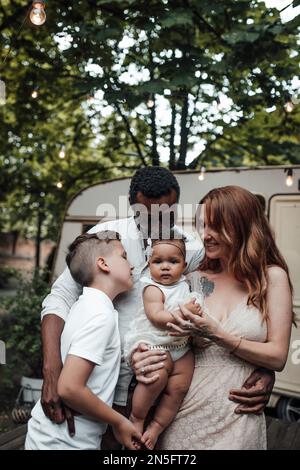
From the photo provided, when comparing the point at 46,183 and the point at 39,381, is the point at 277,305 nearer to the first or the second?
the point at 39,381

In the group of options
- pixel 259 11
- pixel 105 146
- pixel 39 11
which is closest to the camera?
pixel 39 11

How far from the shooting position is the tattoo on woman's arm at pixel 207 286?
1.94 meters

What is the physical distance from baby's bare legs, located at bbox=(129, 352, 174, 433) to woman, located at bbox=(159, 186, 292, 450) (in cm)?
15

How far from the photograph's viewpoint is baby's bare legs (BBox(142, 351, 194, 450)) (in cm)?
177

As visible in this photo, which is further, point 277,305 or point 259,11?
point 259,11

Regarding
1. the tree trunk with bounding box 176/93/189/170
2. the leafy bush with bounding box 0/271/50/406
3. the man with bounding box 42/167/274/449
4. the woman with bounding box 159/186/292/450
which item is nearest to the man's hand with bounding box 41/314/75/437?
the man with bounding box 42/167/274/449

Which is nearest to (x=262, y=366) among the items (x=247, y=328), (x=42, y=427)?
→ (x=247, y=328)

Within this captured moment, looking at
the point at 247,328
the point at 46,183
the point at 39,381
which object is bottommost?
the point at 39,381

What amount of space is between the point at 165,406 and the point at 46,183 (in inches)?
286

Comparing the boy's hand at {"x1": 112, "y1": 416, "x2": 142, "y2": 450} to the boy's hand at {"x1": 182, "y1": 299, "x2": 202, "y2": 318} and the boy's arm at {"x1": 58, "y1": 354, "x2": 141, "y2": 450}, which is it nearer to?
the boy's arm at {"x1": 58, "y1": 354, "x2": 141, "y2": 450}

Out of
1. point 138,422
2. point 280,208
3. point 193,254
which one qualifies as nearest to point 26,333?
point 280,208

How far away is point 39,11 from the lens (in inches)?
136

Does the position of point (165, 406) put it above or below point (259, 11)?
below

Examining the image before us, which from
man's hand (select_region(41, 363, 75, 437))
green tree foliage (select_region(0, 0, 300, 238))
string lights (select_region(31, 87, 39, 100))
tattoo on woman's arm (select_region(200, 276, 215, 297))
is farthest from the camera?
string lights (select_region(31, 87, 39, 100))
